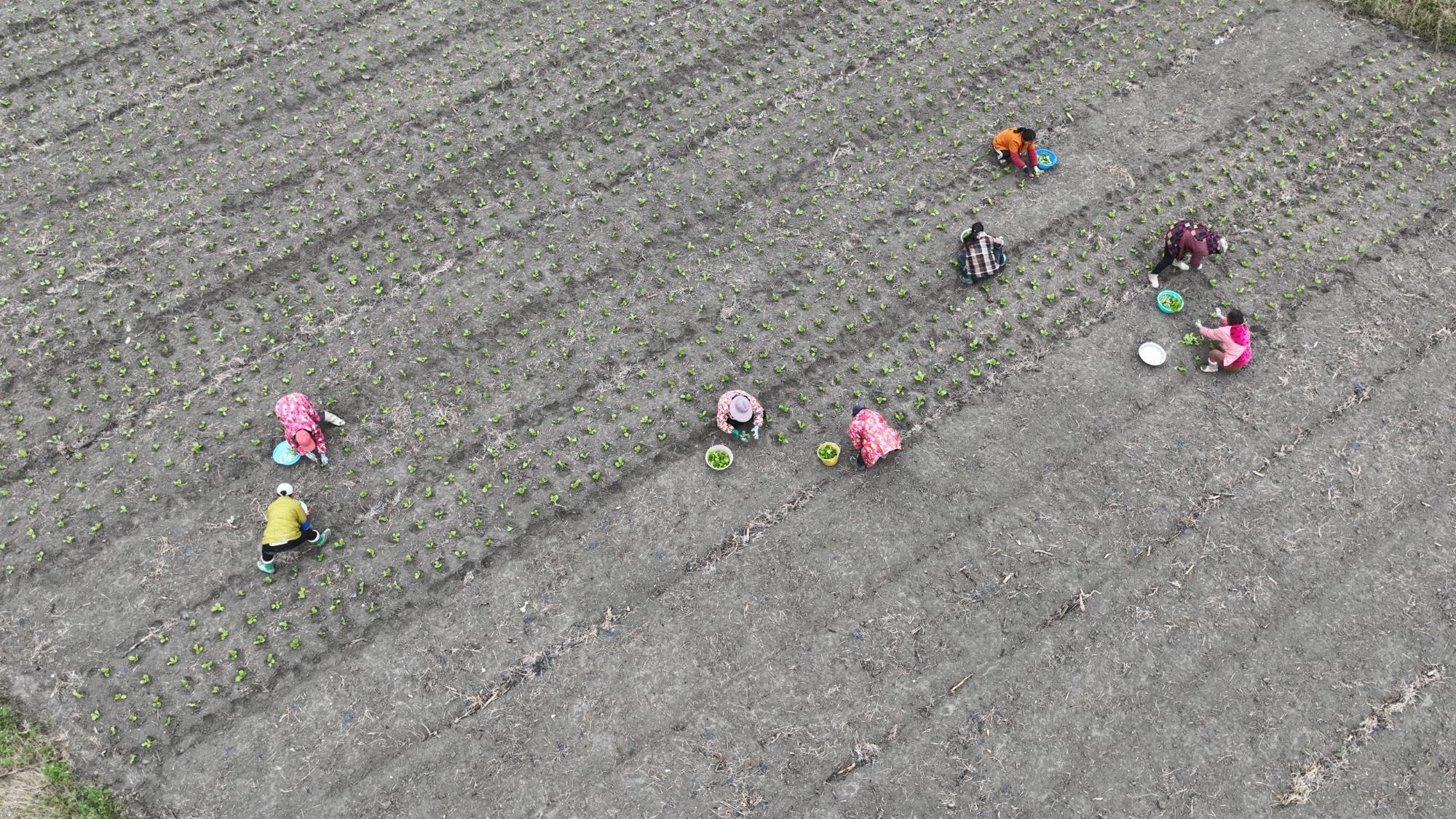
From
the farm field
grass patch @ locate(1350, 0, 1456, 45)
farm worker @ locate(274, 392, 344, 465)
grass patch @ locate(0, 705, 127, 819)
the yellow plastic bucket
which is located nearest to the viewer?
grass patch @ locate(0, 705, 127, 819)

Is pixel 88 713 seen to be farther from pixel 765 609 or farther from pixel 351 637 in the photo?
pixel 765 609

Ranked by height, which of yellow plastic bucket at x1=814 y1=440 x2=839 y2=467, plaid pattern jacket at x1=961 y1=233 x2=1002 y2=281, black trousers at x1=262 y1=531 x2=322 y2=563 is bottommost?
yellow plastic bucket at x1=814 y1=440 x2=839 y2=467

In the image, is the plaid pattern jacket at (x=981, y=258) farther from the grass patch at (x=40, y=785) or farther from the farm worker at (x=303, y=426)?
the grass patch at (x=40, y=785)

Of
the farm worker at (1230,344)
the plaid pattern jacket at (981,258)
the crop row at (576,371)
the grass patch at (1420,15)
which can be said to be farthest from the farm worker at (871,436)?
the grass patch at (1420,15)

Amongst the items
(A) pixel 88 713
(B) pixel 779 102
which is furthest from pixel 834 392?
(A) pixel 88 713

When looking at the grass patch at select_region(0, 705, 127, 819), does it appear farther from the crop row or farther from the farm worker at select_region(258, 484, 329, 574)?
the crop row

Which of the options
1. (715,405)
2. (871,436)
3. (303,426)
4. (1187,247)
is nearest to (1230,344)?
(1187,247)

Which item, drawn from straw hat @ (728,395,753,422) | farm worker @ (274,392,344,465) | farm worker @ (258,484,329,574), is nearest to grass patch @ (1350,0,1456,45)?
straw hat @ (728,395,753,422)

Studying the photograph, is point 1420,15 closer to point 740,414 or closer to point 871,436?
point 871,436
